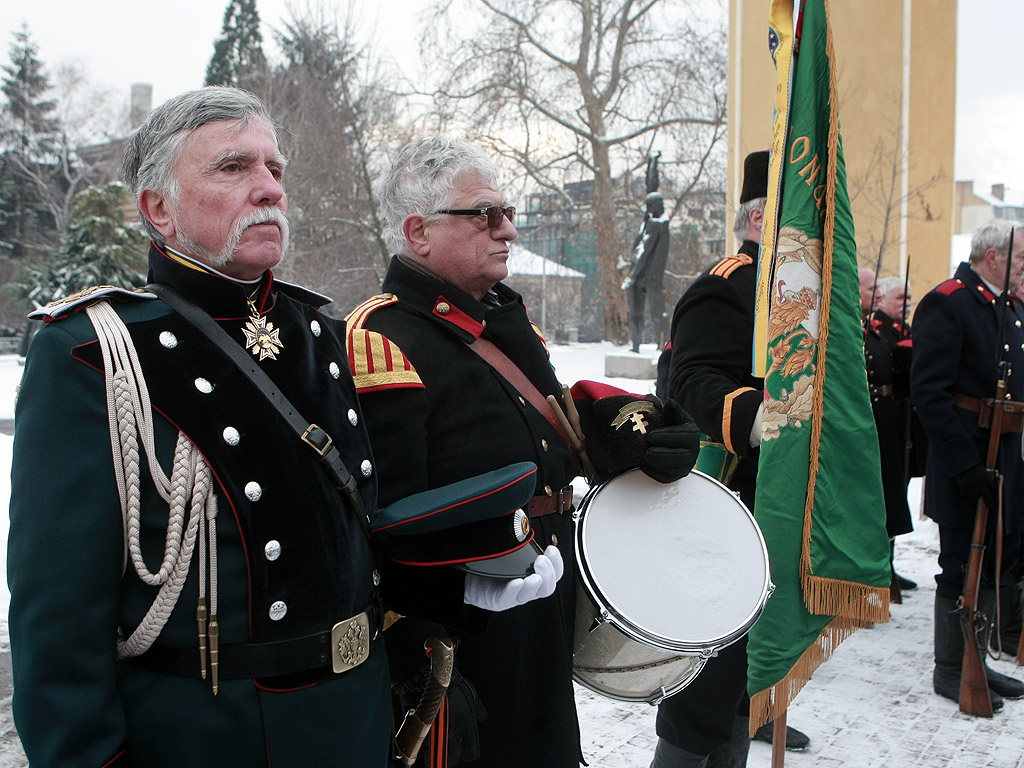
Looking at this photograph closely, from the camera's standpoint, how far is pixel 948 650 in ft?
14.1

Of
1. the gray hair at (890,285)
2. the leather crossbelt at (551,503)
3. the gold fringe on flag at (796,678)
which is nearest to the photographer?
the leather crossbelt at (551,503)

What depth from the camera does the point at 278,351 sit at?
1617mm

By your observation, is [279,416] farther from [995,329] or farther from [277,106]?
[277,106]

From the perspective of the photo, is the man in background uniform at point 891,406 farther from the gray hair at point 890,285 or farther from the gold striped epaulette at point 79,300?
the gold striped epaulette at point 79,300

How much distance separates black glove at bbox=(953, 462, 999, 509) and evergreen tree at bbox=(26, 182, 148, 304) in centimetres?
2192

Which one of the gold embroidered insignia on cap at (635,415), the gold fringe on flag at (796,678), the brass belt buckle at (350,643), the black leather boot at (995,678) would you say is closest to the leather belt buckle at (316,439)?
the brass belt buckle at (350,643)

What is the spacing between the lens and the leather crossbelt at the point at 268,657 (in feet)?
4.75

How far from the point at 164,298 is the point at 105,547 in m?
0.43

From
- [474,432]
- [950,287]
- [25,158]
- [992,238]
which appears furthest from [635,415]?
[25,158]

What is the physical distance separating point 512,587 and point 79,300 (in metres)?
0.91

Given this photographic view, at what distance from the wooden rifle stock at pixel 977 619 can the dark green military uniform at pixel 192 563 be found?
331cm

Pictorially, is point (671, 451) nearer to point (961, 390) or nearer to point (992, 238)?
point (961, 390)

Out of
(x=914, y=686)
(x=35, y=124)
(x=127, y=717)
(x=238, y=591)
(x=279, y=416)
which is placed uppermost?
(x=35, y=124)

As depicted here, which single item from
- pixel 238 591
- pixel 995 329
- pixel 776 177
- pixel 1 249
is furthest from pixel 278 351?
pixel 1 249
